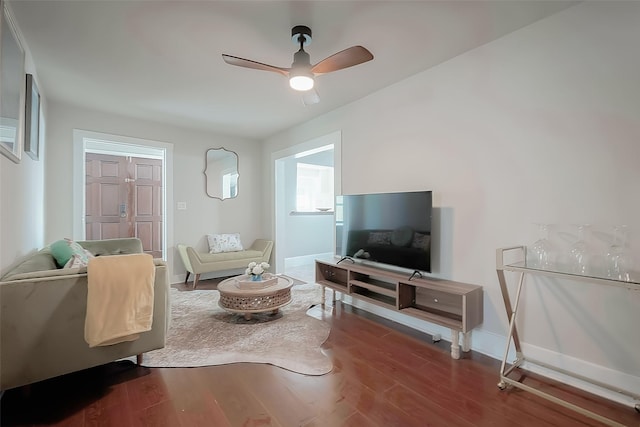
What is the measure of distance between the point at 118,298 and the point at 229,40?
201cm

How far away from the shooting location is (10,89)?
1.84m

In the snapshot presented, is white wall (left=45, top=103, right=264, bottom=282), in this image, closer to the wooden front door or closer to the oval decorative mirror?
the oval decorative mirror

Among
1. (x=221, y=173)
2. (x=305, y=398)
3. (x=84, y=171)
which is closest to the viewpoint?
(x=305, y=398)

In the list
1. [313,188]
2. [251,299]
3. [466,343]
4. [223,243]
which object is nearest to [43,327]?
[251,299]

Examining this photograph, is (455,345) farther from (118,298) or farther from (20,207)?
(20,207)

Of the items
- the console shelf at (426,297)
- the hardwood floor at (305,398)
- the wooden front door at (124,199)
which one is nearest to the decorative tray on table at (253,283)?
the console shelf at (426,297)

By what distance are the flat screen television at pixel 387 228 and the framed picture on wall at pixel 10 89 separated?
2745mm

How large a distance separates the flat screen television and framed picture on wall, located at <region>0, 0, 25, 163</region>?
9.01ft

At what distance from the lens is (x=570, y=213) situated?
1.91 metres

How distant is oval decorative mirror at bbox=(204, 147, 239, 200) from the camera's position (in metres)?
4.94

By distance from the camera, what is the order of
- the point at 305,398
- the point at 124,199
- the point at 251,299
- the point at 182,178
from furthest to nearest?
the point at 124,199, the point at 182,178, the point at 251,299, the point at 305,398

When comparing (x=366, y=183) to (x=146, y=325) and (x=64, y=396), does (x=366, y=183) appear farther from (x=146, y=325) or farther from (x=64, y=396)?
(x=64, y=396)

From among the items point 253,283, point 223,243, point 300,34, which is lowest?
point 253,283

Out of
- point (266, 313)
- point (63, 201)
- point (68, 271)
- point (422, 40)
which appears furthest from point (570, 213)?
point (63, 201)
